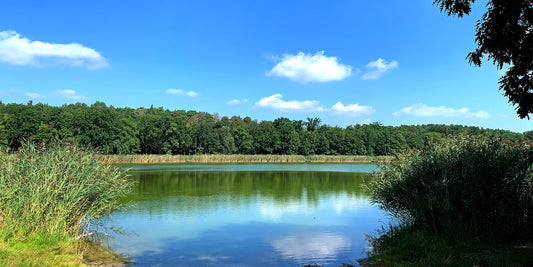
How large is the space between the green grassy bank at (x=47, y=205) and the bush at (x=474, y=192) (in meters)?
8.05

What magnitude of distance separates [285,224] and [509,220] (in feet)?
22.3

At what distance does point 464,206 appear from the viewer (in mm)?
8758

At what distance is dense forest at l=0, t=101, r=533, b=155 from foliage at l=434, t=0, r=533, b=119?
38816 mm

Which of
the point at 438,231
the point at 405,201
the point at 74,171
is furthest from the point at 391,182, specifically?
the point at 74,171

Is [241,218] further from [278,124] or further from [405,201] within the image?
[278,124]

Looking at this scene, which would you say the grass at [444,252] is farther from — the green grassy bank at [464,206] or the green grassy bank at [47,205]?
the green grassy bank at [47,205]

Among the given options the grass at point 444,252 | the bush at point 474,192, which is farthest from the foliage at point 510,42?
the grass at point 444,252

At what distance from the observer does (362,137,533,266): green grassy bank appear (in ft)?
24.8

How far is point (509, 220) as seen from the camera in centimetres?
827

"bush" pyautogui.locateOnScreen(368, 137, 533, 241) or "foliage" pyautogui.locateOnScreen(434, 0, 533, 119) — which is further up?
"foliage" pyautogui.locateOnScreen(434, 0, 533, 119)

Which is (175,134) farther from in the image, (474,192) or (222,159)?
(474,192)

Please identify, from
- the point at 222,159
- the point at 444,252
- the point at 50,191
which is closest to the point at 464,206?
the point at 444,252

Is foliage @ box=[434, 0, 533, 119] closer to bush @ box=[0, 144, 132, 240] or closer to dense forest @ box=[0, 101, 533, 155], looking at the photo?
bush @ box=[0, 144, 132, 240]

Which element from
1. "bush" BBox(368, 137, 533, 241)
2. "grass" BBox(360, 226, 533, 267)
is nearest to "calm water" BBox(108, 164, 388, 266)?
"grass" BBox(360, 226, 533, 267)
